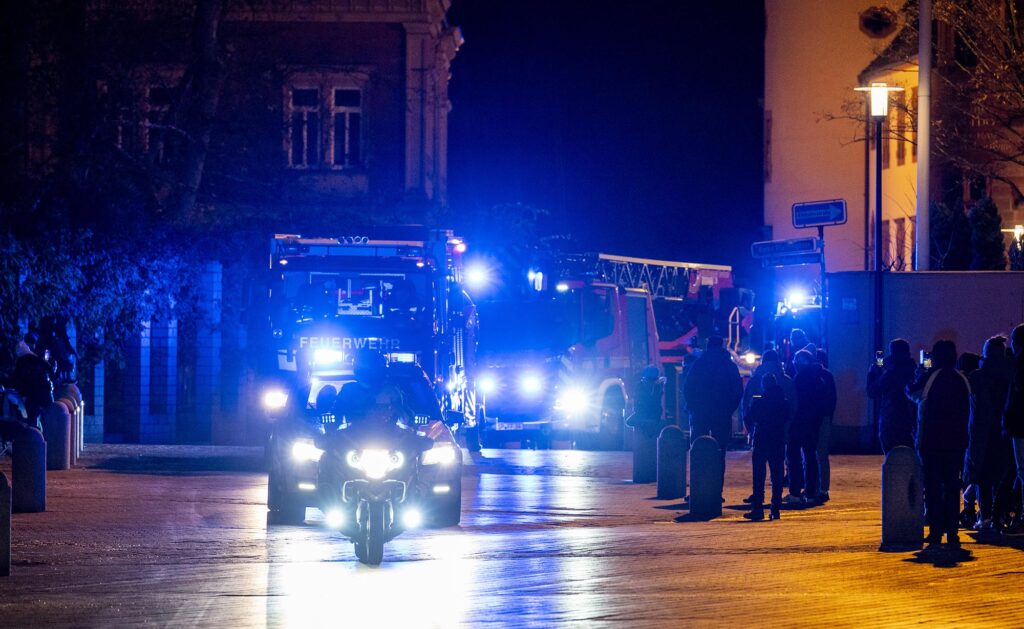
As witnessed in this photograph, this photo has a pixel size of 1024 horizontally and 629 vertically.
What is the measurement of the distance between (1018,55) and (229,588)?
739 inches

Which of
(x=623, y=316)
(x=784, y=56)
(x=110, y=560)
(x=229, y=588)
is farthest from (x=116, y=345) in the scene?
(x=784, y=56)

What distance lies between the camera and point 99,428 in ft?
104

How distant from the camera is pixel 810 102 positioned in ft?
199

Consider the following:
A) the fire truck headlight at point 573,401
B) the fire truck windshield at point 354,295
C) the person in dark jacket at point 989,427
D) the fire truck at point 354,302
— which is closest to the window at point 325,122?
the fire truck headlight at point 573,401

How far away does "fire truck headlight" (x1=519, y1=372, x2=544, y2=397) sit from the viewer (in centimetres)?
2912

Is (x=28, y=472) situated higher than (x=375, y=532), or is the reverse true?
(x=28, y=472)

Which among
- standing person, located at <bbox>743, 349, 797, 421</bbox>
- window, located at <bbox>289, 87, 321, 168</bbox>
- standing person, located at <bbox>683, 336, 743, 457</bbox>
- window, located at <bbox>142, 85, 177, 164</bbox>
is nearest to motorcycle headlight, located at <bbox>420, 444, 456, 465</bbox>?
standing person, located at <bbox>683, 336, 743, 457</bbox>

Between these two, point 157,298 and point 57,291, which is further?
point 157,298

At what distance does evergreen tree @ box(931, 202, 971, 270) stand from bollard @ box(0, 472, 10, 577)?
1354 inches

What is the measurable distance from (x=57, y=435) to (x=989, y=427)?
12.7 meters

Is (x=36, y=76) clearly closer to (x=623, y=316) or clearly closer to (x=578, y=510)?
(x=623, y=316)

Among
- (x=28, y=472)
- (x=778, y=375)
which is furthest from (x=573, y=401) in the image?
(x=28, y=472)

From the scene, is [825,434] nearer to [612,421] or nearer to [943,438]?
[943,438]

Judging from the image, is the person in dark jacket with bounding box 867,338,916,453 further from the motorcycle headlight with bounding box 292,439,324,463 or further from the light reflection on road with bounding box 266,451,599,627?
the motorcycle headlight with bounding box 292,439,324,463
